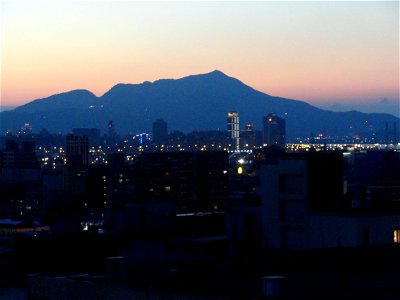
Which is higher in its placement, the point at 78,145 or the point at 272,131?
the point at 272,131

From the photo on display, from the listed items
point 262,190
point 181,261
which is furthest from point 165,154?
point 181,261

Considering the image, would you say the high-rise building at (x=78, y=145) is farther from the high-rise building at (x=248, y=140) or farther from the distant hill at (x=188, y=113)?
the distant hill at (x=188, y=113)

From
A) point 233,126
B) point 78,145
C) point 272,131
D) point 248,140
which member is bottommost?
point 78,145

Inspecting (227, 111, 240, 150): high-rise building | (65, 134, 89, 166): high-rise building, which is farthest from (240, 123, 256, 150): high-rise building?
(65, 134, 89, 166): high-rise building

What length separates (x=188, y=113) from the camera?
177 meters

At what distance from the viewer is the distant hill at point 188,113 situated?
166m

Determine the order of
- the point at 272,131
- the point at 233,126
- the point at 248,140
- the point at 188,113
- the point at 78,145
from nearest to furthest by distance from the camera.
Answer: the point at 78,145 < the point at 248,140 < the point at 272,131 < the point at 233,126 < the point at 188,113

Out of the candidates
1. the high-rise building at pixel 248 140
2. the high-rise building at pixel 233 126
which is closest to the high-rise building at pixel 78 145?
the high-rise building at pixel 248 140

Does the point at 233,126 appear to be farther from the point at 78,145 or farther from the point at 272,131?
the point at 78,145

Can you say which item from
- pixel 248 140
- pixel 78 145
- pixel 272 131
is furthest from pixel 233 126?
pixel 78 145

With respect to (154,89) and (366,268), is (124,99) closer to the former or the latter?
(154,89)

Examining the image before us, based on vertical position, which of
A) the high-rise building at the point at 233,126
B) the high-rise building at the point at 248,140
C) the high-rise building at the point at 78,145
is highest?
the high-rise building at the point at 233,126

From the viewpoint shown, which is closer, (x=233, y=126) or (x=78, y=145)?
(x=78, y=145)

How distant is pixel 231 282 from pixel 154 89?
188 m
